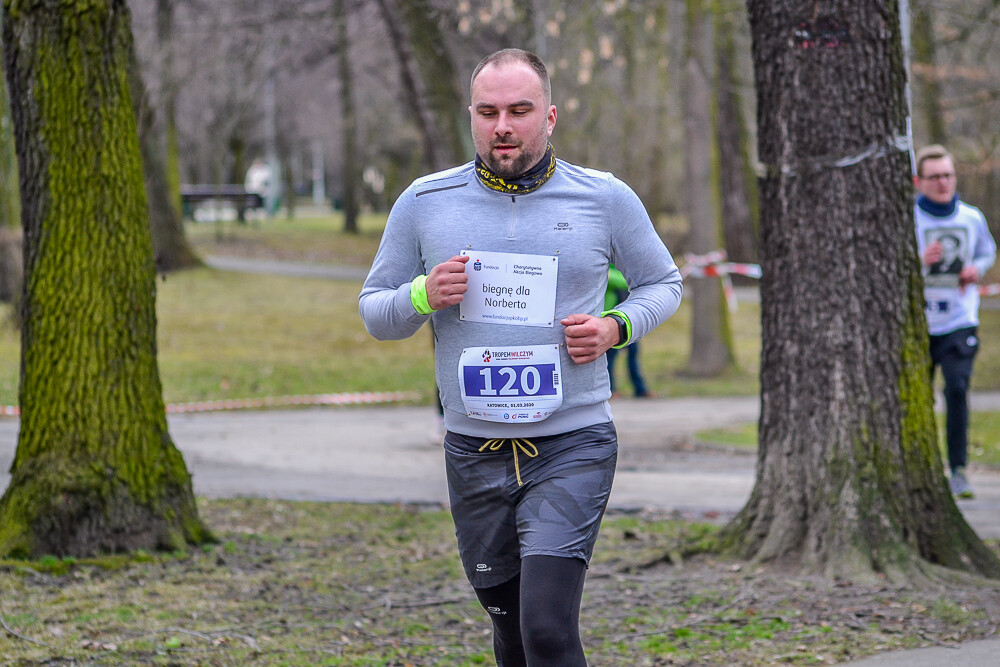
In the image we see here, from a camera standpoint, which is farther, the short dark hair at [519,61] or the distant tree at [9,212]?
the distant tree at [9,212]

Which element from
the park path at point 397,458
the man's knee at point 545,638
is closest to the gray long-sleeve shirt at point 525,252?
the man's knee at point 545,638

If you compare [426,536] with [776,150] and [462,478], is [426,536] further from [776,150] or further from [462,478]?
[462,478]

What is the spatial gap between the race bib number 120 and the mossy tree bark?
3270mm

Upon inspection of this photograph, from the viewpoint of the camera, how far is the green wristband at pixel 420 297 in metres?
3.48

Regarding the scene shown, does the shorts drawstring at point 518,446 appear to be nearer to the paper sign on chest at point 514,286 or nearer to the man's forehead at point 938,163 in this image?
the paper sign on chest at point 514,286

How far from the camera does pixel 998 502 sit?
26.7ft

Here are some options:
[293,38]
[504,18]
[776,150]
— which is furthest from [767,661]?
[293,38]

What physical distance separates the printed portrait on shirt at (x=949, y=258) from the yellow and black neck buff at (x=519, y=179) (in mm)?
4939

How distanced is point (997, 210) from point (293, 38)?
2012 cm

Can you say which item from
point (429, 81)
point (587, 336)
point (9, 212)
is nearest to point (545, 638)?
point (587, 336)

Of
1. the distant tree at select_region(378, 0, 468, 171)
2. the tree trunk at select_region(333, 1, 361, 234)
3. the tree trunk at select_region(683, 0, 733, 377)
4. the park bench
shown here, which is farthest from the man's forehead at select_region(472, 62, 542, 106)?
the park bench

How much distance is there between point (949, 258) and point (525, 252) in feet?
16.7

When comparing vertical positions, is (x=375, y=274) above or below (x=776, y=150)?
below

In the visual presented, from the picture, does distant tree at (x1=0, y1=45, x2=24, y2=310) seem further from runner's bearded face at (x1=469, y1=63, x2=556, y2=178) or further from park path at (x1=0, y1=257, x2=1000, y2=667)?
runner's bearded face at (x1=469, y1=63, x2=556, y2=178)
